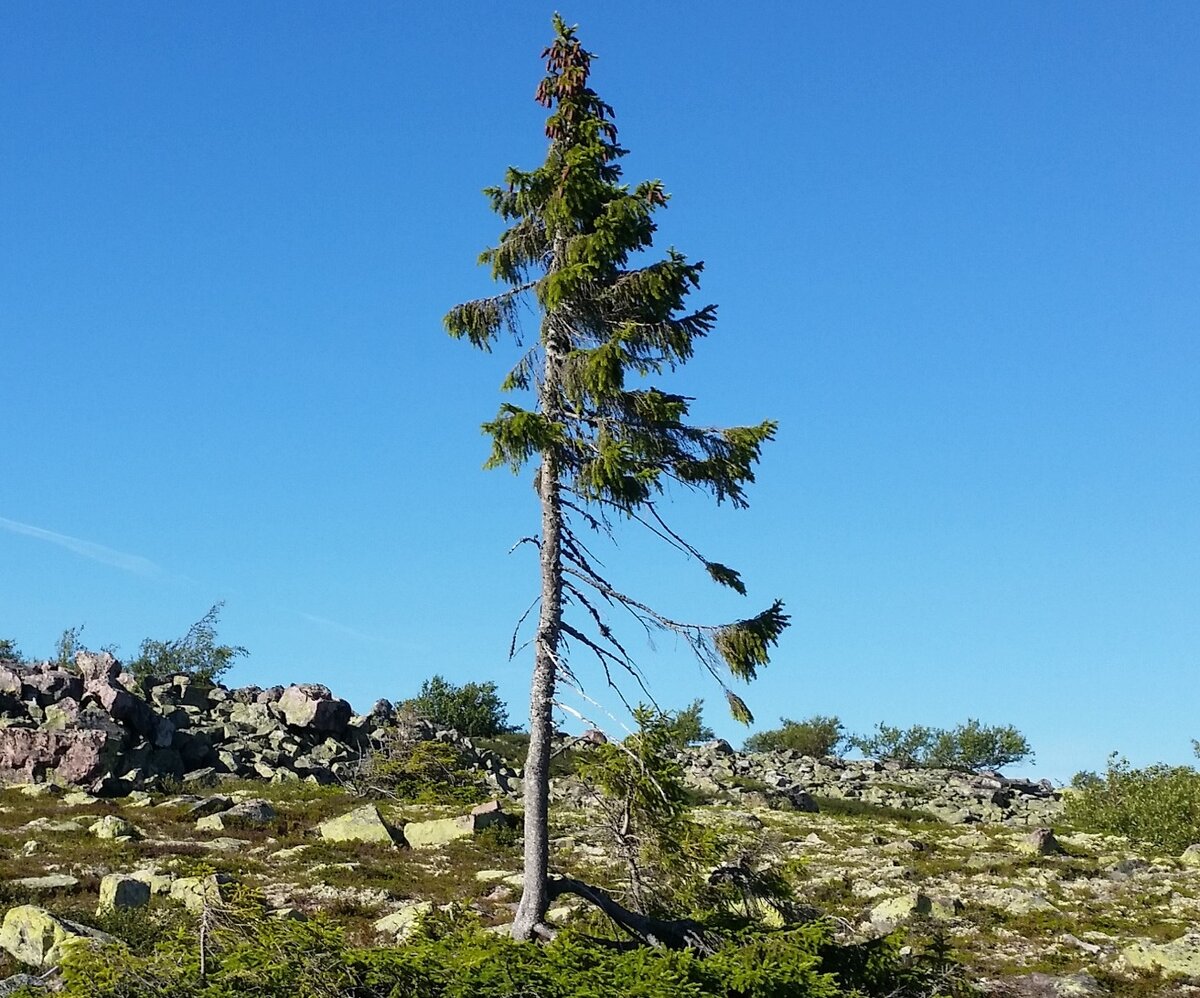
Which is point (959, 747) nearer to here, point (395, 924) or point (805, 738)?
point (805, 738)

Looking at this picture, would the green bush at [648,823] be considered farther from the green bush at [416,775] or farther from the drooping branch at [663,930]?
the green bush at [416,775]

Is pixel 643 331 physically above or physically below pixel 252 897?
above

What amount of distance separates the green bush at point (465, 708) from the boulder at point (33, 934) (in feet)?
163

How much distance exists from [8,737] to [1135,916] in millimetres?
41492

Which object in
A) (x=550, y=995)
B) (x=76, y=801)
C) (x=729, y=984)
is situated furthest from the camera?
(x=76, y=801)

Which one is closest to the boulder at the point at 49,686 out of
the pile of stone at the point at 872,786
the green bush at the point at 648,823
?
the pile of stone at the point at 872,786

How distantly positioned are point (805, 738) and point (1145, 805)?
48.4 m

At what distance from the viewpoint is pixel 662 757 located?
16.9 meters

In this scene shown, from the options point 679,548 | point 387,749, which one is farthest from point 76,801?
point 679,548

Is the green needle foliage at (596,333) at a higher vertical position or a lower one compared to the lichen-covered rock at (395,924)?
higher

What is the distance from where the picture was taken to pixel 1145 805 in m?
46.5

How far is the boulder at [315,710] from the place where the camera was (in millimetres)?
54812

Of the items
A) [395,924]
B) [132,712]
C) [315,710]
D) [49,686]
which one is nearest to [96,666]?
[49,686]

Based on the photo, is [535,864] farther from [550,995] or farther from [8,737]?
[8,737]
